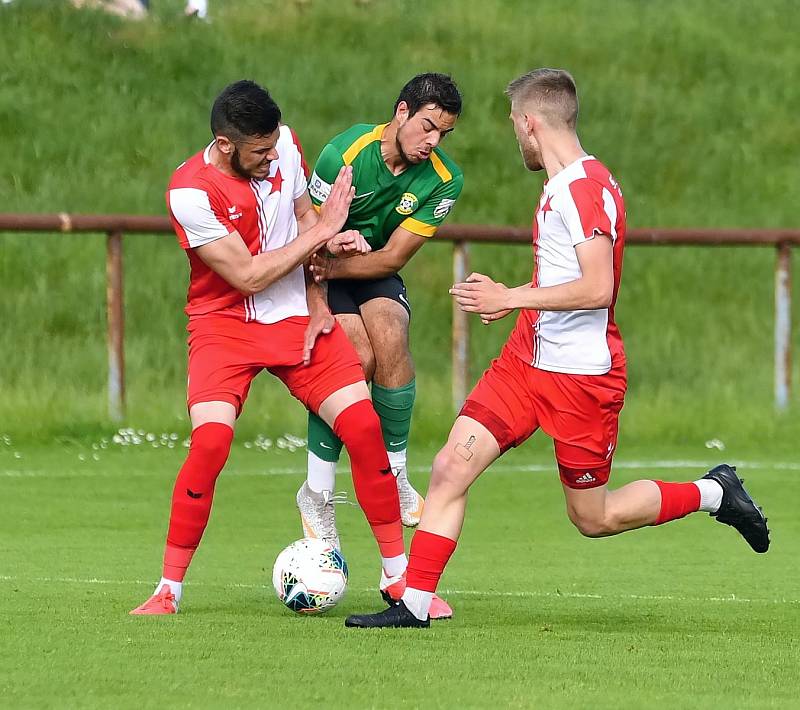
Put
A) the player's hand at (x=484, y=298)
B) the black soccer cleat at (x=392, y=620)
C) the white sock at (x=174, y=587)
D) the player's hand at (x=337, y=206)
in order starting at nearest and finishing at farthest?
the player's hand at (x=484, y=298) < the black soccer cleat at (x=392, y=620) < the white sock at (x=174, y=587) < the player's hand at (x=337, y=206)

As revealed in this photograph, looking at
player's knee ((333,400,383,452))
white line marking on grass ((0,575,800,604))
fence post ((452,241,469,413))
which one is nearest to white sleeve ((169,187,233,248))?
player's knee ((333,400,383,452))

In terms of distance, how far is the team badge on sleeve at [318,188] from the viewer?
774 cm

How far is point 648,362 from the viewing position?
17047 millimetres

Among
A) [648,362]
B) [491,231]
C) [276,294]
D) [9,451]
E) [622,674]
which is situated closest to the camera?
[622,674]

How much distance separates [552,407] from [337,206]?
120 centimetres

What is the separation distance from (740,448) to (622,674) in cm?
840

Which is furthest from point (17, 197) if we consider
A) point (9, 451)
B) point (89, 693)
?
point (89, 693)

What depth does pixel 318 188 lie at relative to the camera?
7.78 m

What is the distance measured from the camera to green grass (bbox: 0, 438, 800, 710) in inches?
202

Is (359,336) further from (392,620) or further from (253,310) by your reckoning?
(392,620)

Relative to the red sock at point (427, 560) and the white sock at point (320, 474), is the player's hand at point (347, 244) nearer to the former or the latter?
the white sock at point (320, 474)

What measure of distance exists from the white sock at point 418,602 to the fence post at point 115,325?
718 cm

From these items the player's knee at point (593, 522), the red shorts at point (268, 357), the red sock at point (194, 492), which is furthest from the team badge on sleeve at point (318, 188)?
the player's knee at point (593, 522)

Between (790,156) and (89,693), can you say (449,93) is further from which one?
(790,156)
